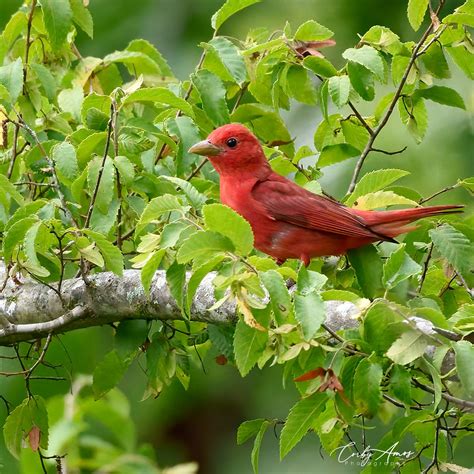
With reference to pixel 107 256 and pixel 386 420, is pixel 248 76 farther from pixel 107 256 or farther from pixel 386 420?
pixel 386 420

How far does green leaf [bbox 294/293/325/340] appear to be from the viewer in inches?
107

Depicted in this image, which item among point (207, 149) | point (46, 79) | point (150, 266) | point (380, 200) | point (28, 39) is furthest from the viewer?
point (207, 149)

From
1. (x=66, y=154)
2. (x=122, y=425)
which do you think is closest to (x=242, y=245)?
(x=66, y=154)

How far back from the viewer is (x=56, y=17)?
3.87m

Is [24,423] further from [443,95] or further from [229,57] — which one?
[443,95]

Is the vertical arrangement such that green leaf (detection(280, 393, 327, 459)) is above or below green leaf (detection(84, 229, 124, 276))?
below

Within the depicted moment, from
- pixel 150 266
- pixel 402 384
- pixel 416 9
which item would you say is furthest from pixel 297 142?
pixel 402 384

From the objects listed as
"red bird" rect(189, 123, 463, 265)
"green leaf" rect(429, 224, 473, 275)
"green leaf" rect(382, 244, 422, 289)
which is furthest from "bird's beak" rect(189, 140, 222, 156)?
"green leaf" rect(382, 244, 422, 289)

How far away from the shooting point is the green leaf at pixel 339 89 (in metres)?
3.63

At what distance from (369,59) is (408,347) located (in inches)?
46.4

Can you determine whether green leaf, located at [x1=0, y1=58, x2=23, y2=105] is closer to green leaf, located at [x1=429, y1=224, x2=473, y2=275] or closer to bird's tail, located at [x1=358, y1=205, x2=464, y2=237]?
bird's tail, located at [x1=358, y1=205, x2=464, y2=237]

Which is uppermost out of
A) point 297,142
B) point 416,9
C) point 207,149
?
point 416,9

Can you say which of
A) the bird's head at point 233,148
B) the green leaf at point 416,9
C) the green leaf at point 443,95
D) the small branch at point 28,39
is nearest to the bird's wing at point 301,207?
the bird's head at point 233,148

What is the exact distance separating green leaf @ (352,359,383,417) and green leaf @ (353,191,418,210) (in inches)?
35.1
